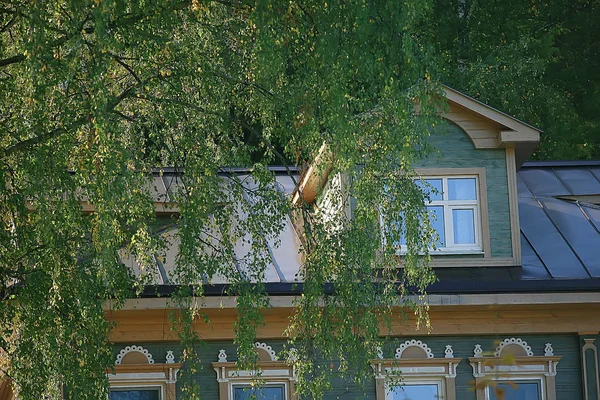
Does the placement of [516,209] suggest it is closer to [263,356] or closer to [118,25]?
[263,356]

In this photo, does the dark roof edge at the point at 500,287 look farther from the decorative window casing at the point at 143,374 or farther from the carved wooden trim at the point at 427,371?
the decorative window casing at the point at 143,374

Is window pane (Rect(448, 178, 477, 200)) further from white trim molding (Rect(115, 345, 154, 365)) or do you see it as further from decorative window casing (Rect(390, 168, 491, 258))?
white trim molding (Rect(115, 345, 154, 365))

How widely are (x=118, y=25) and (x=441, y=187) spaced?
6.15 m

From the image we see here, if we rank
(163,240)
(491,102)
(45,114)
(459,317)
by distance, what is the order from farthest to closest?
(491,102)
(459,317)
(163,240)
(45,114)

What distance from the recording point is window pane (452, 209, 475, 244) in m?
15.5

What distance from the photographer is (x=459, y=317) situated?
15.0 metres

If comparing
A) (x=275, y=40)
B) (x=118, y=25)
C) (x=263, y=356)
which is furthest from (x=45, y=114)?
(x=263, y=356)

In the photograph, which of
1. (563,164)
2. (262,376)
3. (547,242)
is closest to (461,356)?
(547,242)

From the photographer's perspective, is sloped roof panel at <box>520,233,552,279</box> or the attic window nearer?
sloped roof panel at <box>520,233,552,279</box>

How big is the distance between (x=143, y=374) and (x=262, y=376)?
1456 millimetres

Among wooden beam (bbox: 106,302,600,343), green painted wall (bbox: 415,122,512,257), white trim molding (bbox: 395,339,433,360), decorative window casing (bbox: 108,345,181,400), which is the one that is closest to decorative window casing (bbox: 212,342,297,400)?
wooden beam (bbox: 106,302,600,343)

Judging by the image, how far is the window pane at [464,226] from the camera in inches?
612

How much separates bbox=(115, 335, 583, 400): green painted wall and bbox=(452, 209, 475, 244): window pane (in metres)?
1.30

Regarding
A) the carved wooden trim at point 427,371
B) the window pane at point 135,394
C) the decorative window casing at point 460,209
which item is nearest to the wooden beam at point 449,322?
the carved wooden trim at point 427,371
